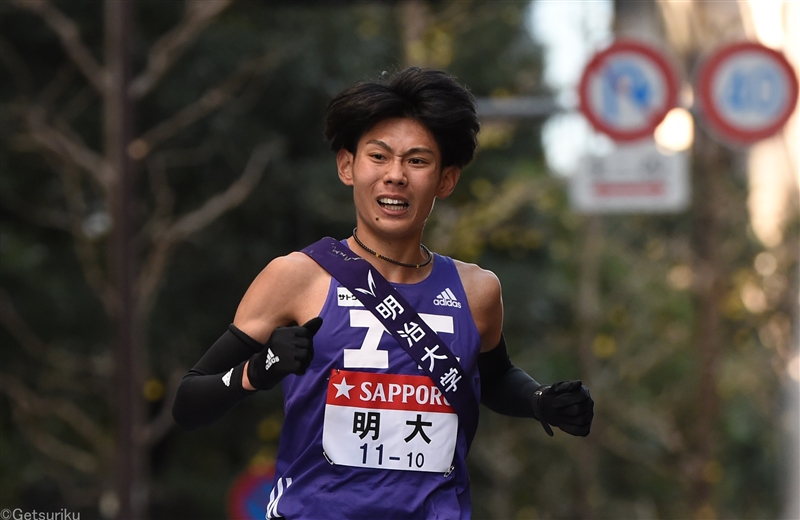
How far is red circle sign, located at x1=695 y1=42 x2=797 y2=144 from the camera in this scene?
8844mm

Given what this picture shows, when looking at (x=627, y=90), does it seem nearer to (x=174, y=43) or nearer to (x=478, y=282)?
(x=174, y=43)

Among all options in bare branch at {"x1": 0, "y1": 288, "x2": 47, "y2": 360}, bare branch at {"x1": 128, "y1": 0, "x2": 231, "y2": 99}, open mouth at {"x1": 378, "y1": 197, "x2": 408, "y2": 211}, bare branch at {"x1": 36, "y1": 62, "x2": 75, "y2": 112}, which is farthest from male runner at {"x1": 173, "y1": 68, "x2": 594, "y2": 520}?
bare branch at {"x1": 36, "y1": 62, "x2": 75, "y2": 112}

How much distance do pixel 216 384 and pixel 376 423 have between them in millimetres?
407

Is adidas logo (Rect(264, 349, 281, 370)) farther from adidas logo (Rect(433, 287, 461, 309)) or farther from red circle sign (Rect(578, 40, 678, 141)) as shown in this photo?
red circle sign (Rect(578, 40, 678, 141))

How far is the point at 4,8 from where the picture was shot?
13.9 m

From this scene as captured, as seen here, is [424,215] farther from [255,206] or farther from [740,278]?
[740,278]

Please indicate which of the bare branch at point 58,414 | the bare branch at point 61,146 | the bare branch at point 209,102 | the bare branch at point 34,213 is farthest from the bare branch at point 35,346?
the bare branch at point 209,102

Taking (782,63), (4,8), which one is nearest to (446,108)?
(782,63)


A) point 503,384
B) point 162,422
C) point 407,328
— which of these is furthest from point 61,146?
point 407,328

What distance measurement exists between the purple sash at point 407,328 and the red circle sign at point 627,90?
20.9ft

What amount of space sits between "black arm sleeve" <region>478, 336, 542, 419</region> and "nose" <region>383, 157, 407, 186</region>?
23.5 inches

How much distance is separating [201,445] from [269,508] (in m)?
13.3

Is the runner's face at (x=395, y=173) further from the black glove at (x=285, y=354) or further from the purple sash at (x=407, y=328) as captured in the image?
the black glove at (x=285, y=354)

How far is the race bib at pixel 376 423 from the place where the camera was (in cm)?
290
